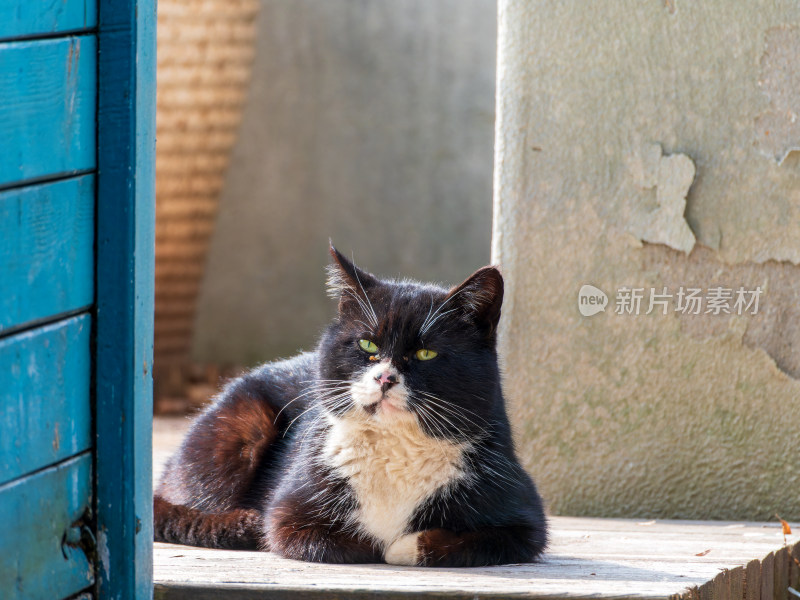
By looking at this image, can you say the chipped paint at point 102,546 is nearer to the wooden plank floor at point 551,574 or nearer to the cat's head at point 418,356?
the wooden plank floor at point 551,574

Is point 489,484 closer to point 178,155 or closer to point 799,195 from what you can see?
point 799,195

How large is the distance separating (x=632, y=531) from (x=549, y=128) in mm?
1214

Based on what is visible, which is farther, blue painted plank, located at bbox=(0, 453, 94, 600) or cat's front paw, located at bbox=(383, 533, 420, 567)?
cat's front paw, located at bbox=(383, 533, 420, 567)

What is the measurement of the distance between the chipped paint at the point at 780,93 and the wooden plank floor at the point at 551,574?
3.76 feet

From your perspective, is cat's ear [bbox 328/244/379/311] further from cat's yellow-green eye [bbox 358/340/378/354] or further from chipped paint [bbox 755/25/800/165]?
chipped paint [bbox 755/25/800/165]

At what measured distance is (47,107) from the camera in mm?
1615

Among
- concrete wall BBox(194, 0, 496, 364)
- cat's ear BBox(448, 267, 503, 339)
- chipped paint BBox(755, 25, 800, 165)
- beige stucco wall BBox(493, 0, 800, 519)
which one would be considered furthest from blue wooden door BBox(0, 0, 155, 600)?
concrete wall BBox(194, 0, 496, 364)

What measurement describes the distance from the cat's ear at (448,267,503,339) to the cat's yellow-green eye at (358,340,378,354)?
0.21 m

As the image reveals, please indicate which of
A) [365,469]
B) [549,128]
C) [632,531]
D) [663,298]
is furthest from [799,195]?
[365,469]

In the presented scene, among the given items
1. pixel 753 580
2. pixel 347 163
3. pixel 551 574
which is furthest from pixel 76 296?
pixel 347 163

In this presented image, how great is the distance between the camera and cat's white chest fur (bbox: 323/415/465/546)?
2.28 m

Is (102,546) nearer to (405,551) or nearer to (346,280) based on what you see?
(405,551)

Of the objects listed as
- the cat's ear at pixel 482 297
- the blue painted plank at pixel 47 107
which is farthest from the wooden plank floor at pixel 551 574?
the blue painted plank at pixel 47 107

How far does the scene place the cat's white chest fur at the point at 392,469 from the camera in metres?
2.28
